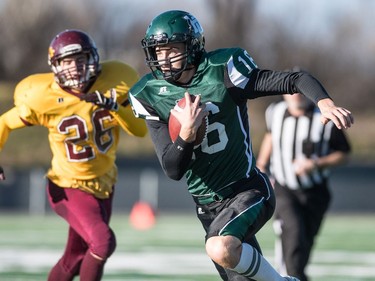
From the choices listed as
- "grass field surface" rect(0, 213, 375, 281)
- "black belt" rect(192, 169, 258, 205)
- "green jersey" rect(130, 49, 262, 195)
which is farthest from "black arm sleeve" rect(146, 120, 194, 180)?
"grass field surface" rect(0, 213, 375, 281)

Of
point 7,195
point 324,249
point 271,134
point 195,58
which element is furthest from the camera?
point 7,195

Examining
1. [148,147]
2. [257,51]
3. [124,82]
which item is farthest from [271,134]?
[257,51]

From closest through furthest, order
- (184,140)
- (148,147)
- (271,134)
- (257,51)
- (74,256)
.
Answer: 1. (184,140)
2. (74,256)
3. (271,134)
4. (148,147)
5. (257,51)

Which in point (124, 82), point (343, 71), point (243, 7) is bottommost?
point (343, 71)

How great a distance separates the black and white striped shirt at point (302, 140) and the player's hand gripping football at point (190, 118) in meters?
2.68

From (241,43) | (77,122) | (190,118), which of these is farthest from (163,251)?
(241,43)

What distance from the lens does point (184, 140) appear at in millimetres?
4984

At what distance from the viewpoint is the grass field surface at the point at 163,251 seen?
8.20 m

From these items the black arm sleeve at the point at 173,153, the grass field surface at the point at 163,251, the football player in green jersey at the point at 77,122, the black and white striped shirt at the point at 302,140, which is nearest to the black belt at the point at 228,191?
the black arm sleeve at the point at 173,153

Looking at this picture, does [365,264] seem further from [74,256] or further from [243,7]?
[243,7]

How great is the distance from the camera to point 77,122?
6391mm

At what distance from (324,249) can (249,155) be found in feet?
18.5

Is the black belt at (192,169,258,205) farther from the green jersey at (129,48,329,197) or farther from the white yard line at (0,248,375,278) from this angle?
the white yard line at (0,248,375,278)

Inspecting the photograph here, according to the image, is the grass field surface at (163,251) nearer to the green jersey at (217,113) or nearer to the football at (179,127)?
the green jersey at (217,113)
